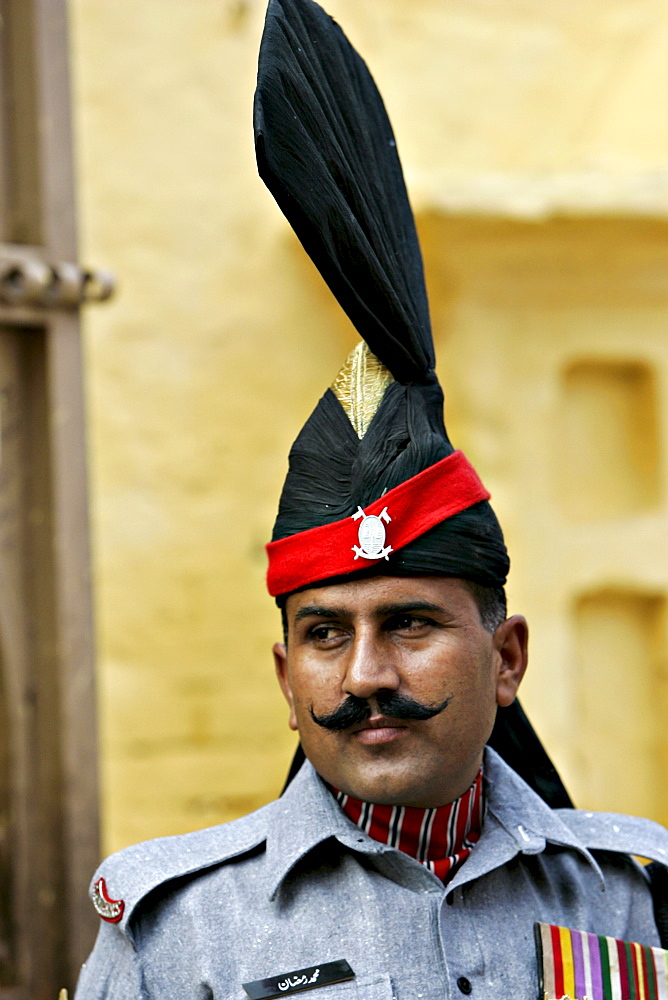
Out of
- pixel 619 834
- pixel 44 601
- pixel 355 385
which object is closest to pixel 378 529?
pixel 355 385

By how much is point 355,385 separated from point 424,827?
588mm

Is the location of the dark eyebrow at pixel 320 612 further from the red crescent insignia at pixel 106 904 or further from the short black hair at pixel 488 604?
the red crescent insignia at pixel 106 904

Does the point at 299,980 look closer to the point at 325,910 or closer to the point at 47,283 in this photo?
the point at 325,910

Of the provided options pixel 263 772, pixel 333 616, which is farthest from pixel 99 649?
pixel 333 616

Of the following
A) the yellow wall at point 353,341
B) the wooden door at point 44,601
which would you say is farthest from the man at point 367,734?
the yellow wall at point 353,341

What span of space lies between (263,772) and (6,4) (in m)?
2.18

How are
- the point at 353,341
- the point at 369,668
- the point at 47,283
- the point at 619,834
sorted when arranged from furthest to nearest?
the point at 353,341 → the point at 47,283 → the point at 619,834 → the point at 369,668

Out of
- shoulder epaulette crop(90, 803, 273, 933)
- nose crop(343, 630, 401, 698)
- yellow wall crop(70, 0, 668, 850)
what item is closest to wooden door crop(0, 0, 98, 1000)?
yellow wall crop(70, 0, 668, 850)

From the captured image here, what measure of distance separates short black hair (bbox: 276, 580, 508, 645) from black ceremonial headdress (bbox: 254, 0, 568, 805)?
15 millimetres

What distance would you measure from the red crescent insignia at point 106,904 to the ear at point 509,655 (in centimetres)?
56

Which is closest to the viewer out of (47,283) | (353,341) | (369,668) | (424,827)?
(369,668)

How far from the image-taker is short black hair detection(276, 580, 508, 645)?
1616mm

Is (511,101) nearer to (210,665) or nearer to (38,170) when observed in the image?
(38,170)

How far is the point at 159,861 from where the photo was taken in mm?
1627
